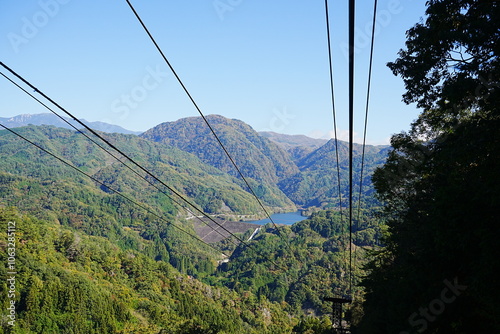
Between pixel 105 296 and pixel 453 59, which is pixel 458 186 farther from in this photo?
pixel 105 296

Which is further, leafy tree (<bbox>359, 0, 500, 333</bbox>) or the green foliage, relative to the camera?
the green foliage

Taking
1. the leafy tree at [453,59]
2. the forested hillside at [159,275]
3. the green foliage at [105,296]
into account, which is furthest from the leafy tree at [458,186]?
the green foliage at [105,296]

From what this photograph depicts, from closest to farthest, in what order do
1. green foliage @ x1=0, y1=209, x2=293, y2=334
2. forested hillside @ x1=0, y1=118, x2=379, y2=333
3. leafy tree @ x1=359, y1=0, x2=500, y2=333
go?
leafy tree @ x1=359, y1=0, x2=500, y2=333, green foliage @ x1=0, y1=209, x2=293, y2=334, forested hillside @ x1=0, y1=118, x2=379, y2=333

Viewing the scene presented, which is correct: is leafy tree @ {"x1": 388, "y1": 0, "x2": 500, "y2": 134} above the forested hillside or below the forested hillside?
above

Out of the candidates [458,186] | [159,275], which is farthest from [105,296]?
[458,186]

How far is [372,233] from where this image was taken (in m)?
142

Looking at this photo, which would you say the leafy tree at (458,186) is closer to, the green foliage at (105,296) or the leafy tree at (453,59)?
the leafy tree at (453,59)

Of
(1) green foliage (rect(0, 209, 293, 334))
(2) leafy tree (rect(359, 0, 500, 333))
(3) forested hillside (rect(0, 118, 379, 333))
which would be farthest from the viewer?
(3) forested hillside (rect(0, 118, 379, 333))

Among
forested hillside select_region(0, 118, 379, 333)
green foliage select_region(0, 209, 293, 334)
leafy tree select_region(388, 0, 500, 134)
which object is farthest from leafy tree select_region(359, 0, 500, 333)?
green foliage select_region(0, 209, 293, 334)

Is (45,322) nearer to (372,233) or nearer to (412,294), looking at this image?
(412,294)

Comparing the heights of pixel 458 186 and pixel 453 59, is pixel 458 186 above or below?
below

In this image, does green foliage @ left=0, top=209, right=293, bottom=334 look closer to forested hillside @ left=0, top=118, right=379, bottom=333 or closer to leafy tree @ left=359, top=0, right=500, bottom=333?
forested hillside @ left=0, top=118, right=379, bottom=333

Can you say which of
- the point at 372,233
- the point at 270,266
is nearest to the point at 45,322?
the point at 270,266

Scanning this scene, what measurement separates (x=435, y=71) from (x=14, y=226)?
96.4 m
